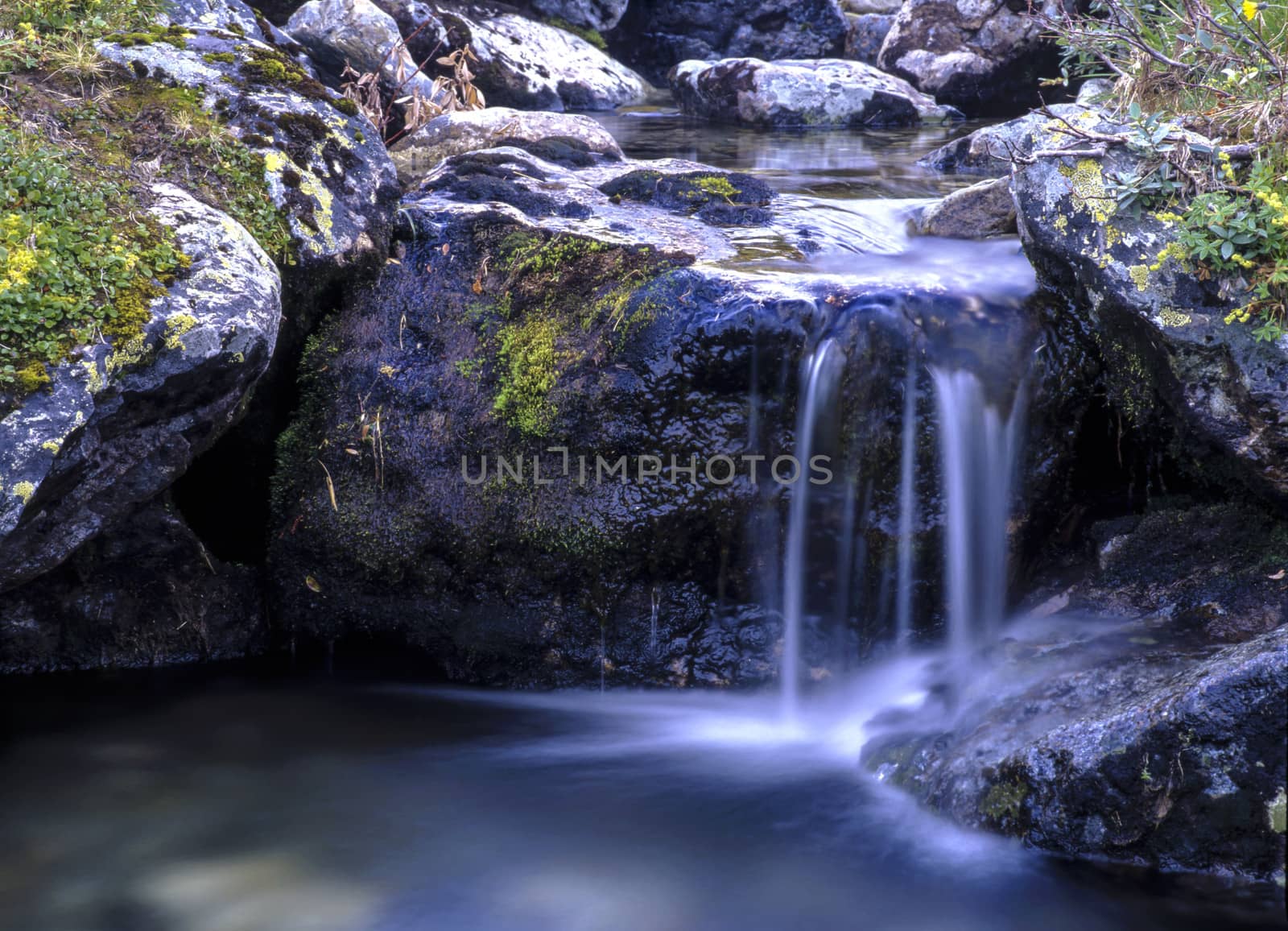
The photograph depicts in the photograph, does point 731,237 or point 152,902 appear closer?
point 152,902

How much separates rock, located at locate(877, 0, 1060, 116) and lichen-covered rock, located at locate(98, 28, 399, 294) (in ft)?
35.9

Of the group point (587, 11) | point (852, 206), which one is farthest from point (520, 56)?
point (852, 206)

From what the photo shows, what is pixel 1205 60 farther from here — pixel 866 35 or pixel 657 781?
pixel 866 35

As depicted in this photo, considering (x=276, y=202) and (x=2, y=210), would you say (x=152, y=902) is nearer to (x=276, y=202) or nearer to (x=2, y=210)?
(x=2, y=210)

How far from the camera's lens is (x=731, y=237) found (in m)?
5.73

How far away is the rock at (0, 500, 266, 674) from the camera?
16.0 ft

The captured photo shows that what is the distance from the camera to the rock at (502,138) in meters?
7.38

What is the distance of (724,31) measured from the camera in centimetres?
1970

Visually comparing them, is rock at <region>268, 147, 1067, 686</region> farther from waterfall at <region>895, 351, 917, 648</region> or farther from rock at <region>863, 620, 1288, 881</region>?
rock at <region>863, 620, 1288, 881</region>

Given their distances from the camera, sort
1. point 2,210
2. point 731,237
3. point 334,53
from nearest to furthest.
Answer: point 2,210
point 731,237
point 334,53

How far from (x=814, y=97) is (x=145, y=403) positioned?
35.9ft

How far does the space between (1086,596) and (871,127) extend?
9.51 m

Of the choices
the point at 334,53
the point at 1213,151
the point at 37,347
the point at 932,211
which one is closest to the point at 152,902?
the point at 37,347

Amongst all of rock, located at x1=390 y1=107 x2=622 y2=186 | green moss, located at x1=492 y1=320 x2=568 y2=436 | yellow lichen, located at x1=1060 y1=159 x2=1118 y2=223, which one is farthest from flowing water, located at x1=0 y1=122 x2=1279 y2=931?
rock, located at x1=390 y1=107 x2=622 y2=186
